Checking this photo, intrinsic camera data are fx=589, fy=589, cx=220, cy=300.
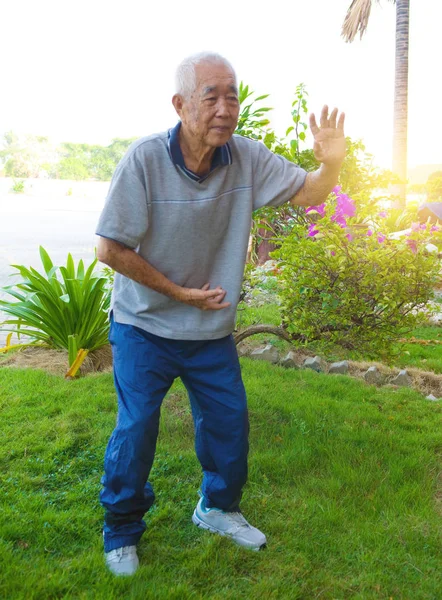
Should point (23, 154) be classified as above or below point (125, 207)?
above

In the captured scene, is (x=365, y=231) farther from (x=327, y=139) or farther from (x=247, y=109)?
(x=327, y=139)

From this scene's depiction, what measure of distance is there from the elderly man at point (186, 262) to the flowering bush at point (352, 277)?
3.10ft

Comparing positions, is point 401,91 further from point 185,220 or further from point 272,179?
point 185,220

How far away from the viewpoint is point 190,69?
209 centimetres

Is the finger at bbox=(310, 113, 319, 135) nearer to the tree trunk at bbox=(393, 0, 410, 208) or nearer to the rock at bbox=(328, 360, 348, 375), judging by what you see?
the rock at bbox=(328, 360, 348, 375)

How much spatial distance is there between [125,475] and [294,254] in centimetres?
172

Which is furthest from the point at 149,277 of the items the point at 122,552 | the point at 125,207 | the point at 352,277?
the point at 352,277

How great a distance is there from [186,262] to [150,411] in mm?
586

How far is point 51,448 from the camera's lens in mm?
3324

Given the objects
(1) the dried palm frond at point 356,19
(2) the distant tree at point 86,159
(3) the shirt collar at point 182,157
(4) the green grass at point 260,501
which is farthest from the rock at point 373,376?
(2) the distant tree at point 86,159

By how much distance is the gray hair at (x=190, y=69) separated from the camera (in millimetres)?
2092

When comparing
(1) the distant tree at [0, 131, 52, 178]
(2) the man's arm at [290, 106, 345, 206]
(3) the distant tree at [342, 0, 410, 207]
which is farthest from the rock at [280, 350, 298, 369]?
(1) the distant tree at [0, 131, 52, 178]

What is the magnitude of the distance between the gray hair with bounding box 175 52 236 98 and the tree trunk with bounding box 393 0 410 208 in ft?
38.2

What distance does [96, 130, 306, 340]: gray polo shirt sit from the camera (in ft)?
6.84
